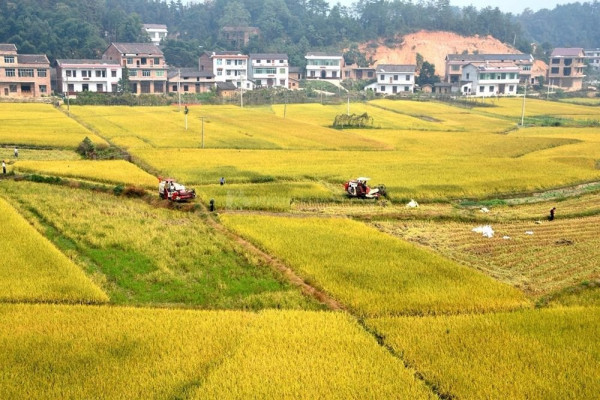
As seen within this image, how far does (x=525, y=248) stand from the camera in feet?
67.4

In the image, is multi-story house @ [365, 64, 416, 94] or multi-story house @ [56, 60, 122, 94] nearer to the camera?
multi-story house @ [56, 60, 122, 94]

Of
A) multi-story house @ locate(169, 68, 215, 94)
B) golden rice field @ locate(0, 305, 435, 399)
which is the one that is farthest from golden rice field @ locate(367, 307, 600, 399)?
multi-story house @ locate(169, 68, 215, 94)

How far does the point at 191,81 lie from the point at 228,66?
6705 mm

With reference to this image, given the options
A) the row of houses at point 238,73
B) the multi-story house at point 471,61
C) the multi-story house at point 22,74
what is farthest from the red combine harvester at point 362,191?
the multi-story house at point 471,61

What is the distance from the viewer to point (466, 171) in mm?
33594

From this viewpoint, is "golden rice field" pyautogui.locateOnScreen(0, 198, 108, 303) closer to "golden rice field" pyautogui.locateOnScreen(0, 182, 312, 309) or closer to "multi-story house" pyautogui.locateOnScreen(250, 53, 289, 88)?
"golden rice field" pyautogui.locateOnScreen(0, 182, 312, 309)

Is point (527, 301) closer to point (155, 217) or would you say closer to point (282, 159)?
point (155, 217)

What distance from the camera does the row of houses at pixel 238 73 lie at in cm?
7438

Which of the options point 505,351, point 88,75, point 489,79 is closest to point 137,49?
point 88,75

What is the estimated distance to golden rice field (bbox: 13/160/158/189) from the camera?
97.8 feet

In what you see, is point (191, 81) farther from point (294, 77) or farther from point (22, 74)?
point (22, 74)

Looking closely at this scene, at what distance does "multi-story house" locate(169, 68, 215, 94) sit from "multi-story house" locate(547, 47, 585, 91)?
53590 mm

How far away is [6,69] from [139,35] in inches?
1239

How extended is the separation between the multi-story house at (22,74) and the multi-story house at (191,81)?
1564 cm
